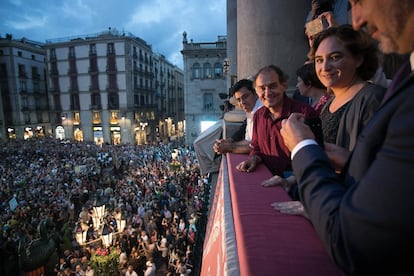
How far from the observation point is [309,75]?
3553 mm

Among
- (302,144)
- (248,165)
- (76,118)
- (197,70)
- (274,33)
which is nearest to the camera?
(302,144)

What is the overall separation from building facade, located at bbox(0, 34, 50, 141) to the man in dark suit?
1961 inches

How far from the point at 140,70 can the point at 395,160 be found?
50306mm

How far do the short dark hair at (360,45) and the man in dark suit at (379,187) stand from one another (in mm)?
1105

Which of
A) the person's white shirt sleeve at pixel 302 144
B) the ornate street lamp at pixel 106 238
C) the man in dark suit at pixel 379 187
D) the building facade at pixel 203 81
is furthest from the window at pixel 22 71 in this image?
the man in dark suit at pixel 379 187

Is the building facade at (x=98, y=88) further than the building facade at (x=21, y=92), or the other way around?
the building facade at (x=98, y=88)

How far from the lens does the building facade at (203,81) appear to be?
34.5 metres

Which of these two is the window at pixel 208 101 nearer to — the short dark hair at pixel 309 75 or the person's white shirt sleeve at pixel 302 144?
the short dark hair at pixel 309 75

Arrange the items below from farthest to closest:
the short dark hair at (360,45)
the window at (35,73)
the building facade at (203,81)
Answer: the window at (35,73) < the building facade at (203,81) < the short dark hair at (360,45)

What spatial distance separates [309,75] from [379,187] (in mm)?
3097

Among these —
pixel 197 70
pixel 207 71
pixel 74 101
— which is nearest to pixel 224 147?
pixel 207 71

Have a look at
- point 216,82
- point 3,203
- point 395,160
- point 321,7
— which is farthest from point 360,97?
point 216,82

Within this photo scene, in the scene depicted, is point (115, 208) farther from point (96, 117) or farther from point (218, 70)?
point (96, 117)

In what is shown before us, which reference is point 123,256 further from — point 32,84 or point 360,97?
point 32,84
